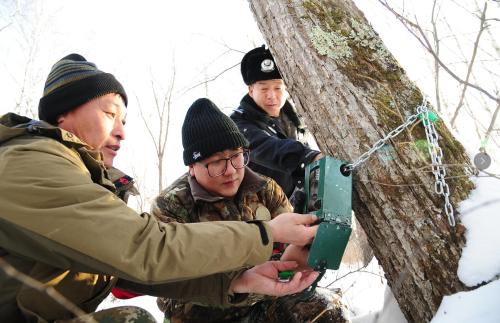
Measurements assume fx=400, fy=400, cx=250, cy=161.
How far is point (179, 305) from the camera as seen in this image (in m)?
2.18

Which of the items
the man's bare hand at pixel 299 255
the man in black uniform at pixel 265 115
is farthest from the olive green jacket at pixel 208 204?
the man's bare hand at pixel 299 255

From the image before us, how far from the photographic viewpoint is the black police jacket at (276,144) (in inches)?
87.2

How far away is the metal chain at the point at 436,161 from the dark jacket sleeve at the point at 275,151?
22.4 inches

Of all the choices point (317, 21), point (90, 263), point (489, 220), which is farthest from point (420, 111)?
point (90, 263)

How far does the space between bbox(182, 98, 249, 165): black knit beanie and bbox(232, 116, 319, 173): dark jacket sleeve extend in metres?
0.20

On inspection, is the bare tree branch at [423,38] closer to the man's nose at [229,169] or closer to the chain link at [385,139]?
the chain link at [385,139]

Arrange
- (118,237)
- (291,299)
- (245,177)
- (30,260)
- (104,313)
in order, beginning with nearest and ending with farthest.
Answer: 1. (118,237)
2. (30,260)
3. (104,313)
4. (291,299)
5. (245,177)

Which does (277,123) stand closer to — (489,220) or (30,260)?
(489,220)

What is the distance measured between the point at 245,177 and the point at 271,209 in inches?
10.6

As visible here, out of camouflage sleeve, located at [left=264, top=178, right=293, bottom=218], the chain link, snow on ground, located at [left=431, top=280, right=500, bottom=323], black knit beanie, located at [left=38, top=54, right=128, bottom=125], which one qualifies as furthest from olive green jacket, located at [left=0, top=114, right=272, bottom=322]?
camouflage sleeve, located at [left=264, top=178, right=293, bottom=218]

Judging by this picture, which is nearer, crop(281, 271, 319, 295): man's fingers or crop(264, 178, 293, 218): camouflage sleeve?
crop(281, 271, 319, 295): man's fingers

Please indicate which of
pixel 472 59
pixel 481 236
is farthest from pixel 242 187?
pixel 472 59

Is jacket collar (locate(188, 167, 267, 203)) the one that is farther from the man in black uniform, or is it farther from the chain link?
the chain link

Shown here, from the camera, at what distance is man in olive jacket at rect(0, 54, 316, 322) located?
3.99ft
